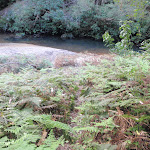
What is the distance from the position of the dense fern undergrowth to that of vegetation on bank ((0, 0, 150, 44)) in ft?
49.0

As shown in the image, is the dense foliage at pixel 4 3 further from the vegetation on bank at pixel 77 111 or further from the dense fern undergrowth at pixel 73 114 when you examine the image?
the dense fern undergrowth at pixel 73 114

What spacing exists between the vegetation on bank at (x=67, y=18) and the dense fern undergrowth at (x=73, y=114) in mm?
14932

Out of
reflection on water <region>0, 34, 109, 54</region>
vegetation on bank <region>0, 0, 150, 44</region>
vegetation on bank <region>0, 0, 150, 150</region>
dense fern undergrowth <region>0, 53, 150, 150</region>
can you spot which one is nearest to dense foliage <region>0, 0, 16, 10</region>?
vegetation on bank <region>0, 0, 150, 44</region>

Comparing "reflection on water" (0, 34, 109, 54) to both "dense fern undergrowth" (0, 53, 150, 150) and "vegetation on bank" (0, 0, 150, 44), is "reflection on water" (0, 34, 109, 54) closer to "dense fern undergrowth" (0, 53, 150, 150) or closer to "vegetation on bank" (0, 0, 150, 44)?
"vegetation on bank" (0, 0, 150, 44)

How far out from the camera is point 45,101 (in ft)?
8.06

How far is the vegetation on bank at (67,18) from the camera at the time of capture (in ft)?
53.8

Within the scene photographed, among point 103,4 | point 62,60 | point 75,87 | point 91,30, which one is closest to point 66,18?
point 91,30

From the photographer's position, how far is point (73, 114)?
2695 mm

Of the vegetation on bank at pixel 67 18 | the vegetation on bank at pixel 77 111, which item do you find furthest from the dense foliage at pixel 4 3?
the vegetation on bank at pixel 77 111

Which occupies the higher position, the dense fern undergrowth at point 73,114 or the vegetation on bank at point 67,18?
the vegetation on bank at point 67,18

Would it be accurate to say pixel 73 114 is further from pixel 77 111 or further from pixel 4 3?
pixel 4 3

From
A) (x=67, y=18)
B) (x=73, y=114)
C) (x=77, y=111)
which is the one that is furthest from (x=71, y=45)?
(x=73, y=114)

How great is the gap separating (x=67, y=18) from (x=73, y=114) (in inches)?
616

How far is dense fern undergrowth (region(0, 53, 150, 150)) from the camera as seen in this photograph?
1.57m
